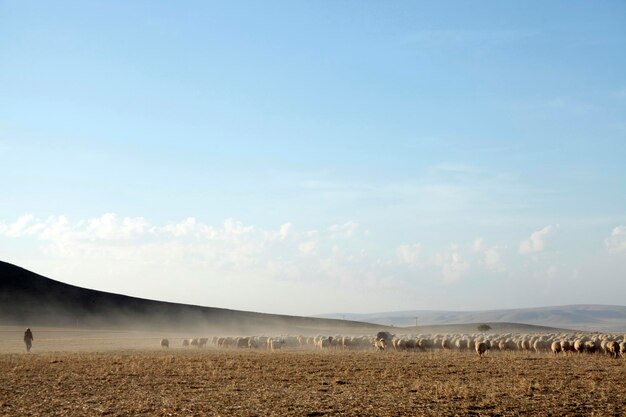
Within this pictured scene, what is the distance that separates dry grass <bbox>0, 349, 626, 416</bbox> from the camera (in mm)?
17391

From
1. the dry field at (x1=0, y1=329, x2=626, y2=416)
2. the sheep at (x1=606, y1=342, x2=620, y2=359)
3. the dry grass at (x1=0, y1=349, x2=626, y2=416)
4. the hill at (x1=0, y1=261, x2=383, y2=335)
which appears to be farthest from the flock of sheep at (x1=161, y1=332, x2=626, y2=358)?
the hill at (x1=0, y1=261, x2=383, y2=335)

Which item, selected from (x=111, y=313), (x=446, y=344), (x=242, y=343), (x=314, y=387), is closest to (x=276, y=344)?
(x=242, y=343)

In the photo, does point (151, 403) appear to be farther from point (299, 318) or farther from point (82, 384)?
point (299, 318)

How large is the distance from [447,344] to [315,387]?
22.9m

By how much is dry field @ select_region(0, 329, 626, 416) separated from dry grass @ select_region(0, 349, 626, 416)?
3 centimetres

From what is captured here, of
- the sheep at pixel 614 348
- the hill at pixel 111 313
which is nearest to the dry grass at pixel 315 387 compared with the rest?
the sheep at pixel 614 348

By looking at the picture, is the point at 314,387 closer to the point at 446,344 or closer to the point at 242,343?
the point at 446,344

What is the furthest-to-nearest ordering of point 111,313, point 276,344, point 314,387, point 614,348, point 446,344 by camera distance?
point 111,313 → point 276,344 → point 446,344 → point 614,348 → point 314,387

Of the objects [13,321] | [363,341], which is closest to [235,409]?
[363,341]

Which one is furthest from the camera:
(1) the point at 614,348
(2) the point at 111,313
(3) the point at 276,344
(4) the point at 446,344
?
(2) the point at 111,313

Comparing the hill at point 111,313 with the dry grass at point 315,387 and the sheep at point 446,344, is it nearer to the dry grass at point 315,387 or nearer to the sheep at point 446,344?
the sheep at point 446,344

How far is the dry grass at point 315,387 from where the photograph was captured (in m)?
17.4

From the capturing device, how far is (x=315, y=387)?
21.8 metres

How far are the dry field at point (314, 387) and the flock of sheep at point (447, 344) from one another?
7.24 meters
